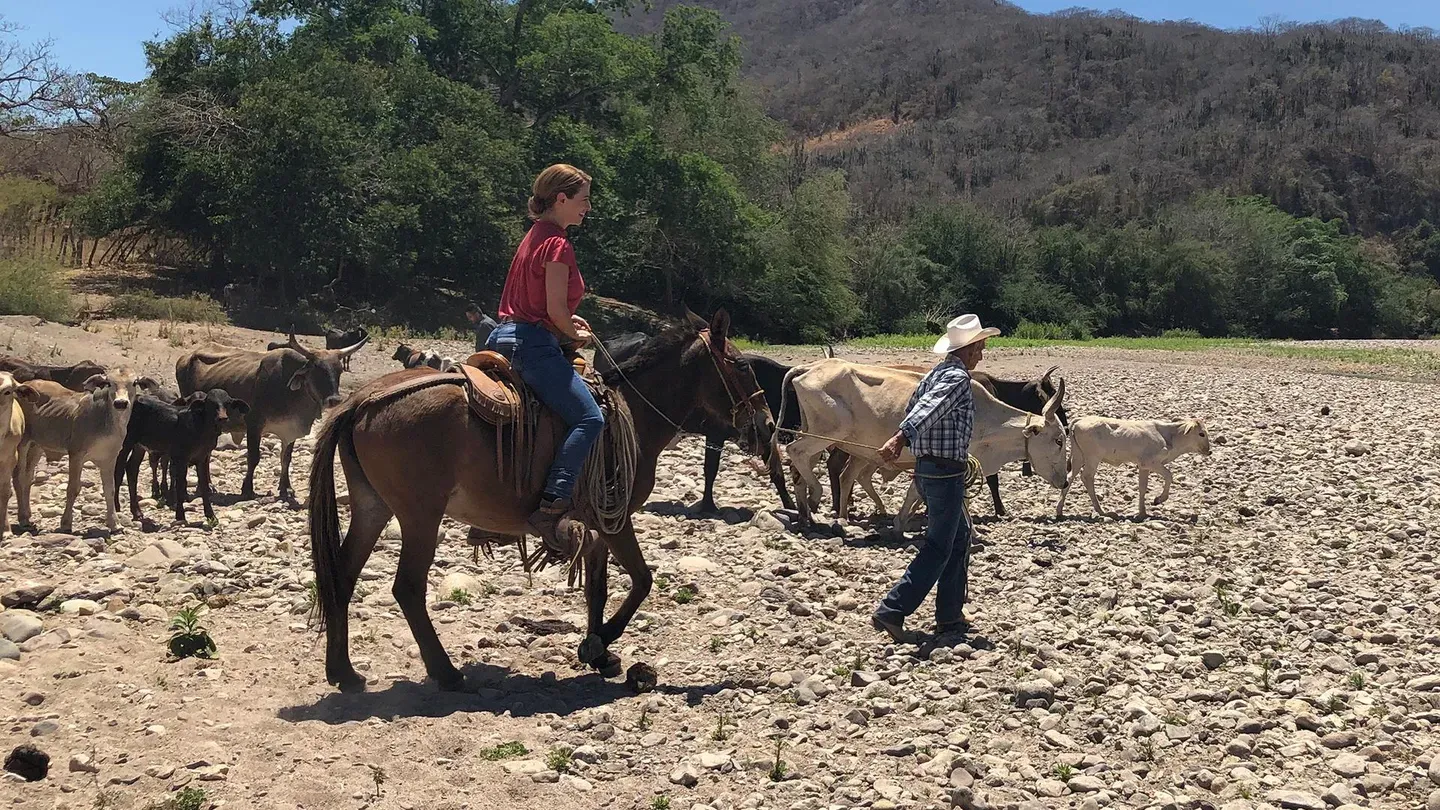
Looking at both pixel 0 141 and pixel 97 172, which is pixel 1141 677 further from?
pixel 97 172

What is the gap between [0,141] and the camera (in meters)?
31.4

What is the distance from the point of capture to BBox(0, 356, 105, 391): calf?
13.5m

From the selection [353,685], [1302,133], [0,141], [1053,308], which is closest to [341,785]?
[353,685]

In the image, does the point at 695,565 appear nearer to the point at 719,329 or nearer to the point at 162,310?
the point at 719,329

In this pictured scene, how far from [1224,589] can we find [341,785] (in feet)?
22.8

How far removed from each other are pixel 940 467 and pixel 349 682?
4019mm

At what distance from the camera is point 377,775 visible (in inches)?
237

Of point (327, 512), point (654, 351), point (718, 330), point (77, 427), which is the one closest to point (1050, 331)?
point (77, 427)

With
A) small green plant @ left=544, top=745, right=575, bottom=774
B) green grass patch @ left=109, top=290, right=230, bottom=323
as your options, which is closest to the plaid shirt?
small green plant @ left=544, top=745, right=575, bottom=774

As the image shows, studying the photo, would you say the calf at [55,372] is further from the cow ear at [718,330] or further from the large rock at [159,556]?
the cow ear at [718,330]

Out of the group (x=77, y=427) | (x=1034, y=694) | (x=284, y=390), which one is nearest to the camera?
(x=1034, y=694)

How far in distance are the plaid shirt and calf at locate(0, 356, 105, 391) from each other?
9290 millimetres

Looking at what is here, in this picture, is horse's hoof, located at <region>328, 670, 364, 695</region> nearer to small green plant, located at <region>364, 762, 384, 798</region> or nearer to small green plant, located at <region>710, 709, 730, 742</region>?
small green plant, located at <region>364, 762, 384, 798</region>

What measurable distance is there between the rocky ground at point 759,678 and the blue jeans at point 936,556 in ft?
1.06
